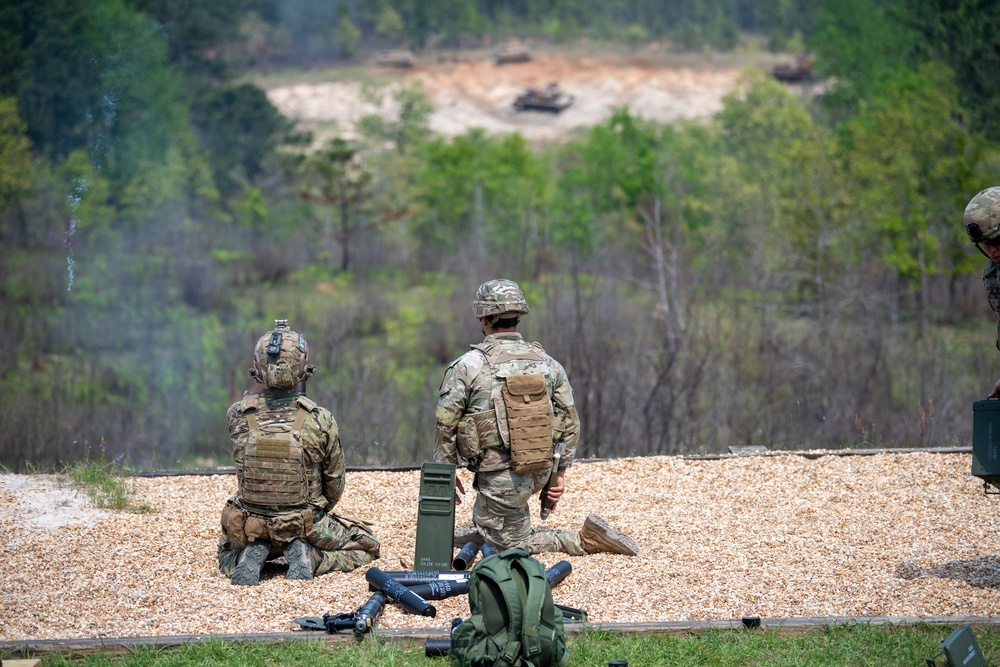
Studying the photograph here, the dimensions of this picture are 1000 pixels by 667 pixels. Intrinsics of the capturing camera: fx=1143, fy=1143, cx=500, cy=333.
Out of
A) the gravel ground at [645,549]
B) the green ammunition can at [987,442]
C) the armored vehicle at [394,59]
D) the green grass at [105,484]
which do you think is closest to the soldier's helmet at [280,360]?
the gravel ground at [645,549]

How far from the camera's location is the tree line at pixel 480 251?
21422 mm

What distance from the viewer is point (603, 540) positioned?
Result: 7.77 meters

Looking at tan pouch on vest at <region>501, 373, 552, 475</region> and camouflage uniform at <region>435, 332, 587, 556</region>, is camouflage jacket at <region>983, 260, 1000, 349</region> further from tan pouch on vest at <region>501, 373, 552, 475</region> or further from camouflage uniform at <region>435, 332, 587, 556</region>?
tan pouch on vest at <region>501, 373, 552, 475</region>

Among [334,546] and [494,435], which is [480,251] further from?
[494,435]

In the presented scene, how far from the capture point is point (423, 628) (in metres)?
6.46

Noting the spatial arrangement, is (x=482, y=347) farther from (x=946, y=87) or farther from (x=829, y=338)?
(x=946, y=87)

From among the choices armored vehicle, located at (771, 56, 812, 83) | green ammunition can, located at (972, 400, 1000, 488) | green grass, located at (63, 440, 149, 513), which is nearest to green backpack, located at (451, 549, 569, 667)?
green ammunition can, located at (972, 400, 1000, 488)

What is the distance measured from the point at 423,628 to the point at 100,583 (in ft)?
7.76

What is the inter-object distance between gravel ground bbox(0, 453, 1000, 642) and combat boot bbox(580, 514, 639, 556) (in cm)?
12

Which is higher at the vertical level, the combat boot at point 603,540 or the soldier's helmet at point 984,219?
the soldier's helmet at point 984,219

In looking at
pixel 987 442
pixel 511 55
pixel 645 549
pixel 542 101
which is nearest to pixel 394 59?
pixel 511 55

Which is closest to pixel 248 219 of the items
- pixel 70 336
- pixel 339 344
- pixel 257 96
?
pixel 257 96

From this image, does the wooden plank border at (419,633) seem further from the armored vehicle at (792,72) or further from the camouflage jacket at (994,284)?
the armored vehicle at (792,72)

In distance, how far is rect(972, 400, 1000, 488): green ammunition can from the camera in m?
6.69
